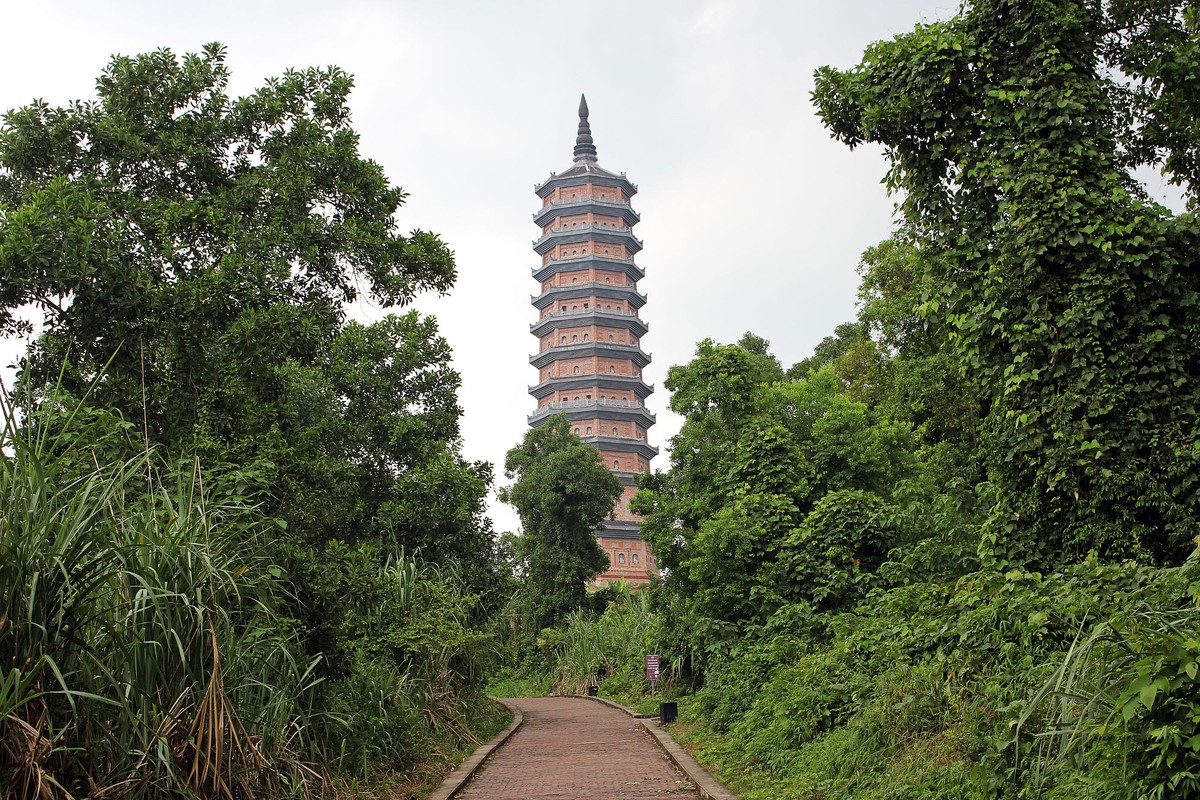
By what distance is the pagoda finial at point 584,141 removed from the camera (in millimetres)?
55375

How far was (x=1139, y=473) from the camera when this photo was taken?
749 centimetres

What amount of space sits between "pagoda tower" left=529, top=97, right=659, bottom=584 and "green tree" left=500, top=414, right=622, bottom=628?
14.7m

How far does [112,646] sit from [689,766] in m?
6.90

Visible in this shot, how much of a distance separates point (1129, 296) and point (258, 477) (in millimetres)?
6921

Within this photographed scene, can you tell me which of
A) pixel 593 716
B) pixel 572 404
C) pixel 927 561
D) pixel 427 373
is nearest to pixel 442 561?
pixel 427 373

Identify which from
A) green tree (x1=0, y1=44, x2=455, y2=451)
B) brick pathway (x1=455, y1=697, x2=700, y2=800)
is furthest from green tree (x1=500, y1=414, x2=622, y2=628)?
green tree (x1=0, y1=44, x2=455, y2=451)

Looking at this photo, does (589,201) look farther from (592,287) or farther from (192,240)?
(192,240)

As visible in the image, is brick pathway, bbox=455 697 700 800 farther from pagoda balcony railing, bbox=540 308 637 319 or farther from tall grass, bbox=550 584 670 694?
pagoda balcony railing, bbox=540 308 637 319

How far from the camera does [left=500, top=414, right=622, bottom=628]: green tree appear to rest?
33.2 meters

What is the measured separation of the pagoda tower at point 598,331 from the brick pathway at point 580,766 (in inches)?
1302

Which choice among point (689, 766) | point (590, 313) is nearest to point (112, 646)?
point (689, 766)

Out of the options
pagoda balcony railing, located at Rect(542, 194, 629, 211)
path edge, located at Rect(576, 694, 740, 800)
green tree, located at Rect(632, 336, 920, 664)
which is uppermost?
pagoda balcony railing, located at Rect(542, 194, 629, 211)

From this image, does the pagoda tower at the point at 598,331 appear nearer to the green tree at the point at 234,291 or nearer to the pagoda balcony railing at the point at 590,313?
the pagoda balcony railing at the point at 590,313

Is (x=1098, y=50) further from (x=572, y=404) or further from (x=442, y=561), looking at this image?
(x=572, y=404)
